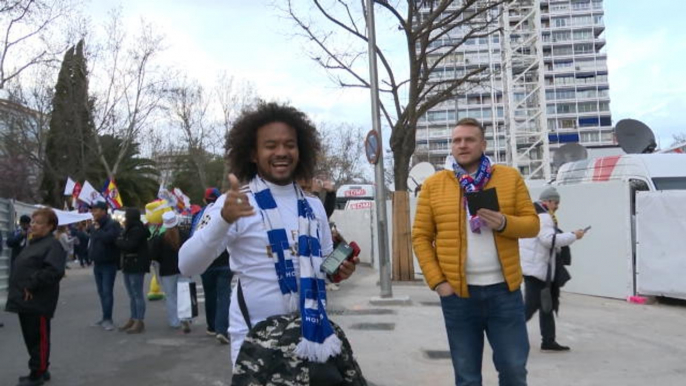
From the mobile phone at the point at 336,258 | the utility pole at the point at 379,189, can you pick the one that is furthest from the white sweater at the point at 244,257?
the utility pole at the point at 379,189

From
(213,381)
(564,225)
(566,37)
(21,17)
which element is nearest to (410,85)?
(564,225)

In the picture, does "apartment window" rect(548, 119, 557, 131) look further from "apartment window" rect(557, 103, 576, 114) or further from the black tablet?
the black tablet

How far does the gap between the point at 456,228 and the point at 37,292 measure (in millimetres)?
4337

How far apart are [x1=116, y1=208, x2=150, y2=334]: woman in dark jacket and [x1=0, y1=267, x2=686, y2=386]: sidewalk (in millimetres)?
332

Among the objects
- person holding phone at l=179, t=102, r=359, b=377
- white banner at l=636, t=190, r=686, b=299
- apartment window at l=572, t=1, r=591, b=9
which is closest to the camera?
person holding phone at l=179, t=102, r=359, b=377

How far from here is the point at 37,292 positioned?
607cm

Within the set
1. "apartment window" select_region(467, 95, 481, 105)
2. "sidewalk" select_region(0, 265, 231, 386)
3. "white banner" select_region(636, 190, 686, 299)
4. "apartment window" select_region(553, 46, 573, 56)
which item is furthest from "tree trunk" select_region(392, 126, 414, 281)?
"apartment window" select_region(553, 46, 573, 56)

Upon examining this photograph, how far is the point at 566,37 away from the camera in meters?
97.1

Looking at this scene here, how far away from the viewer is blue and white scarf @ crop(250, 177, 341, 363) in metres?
2.39

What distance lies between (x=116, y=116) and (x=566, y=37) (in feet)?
262

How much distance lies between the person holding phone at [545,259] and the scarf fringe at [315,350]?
4622mm

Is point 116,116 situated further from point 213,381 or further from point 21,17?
point 213,381

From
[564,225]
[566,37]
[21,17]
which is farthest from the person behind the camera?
[566,37]

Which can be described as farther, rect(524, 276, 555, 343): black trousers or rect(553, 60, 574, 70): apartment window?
rect(553, 60, 574, 70): apartment window
